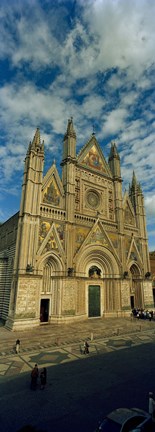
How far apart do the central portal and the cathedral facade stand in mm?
63

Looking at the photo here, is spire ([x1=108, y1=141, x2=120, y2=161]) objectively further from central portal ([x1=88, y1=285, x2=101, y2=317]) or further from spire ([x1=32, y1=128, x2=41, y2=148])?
central portal ([x1=88, y1=285, x2=101, y2=317])

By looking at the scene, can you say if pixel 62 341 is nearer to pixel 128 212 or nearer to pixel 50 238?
pixel 50 238

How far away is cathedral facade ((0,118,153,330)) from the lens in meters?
20.8

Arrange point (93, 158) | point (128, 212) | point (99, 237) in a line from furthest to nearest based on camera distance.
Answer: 1. point (128, 212)
2. point (93, 158)
3. point (99, 237)

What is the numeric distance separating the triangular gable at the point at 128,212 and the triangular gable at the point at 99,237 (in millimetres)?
5749

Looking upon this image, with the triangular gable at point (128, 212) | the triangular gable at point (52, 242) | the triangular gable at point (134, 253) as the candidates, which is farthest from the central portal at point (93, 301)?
the triangular gable at point (128, 212)

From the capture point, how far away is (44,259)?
72.0 feet

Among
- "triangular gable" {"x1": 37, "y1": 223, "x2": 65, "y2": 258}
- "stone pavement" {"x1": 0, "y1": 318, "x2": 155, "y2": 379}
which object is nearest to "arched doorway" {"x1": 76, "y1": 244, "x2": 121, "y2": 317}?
"triangular gable" {"x1": 37, "y1": 223, "x2": 65, "y2": 258}

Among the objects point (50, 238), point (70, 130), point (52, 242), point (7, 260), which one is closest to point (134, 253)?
point (52, 242)

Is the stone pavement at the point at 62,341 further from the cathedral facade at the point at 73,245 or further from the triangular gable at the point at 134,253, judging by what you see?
the triangular gable at the point at 134,253

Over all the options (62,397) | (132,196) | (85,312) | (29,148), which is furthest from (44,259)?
(132,196)

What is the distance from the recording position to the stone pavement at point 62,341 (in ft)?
38.7

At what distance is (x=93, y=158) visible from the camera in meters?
31.5

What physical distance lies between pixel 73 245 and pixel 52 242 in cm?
275
